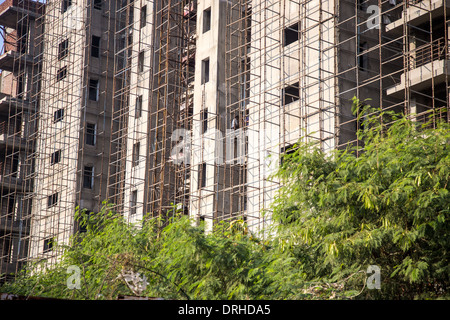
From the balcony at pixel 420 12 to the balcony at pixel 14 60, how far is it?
2999 centimetres

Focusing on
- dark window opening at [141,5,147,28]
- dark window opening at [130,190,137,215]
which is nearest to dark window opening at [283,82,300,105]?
dark window opening at [130,190,137,215]

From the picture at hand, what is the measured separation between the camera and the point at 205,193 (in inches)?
1373

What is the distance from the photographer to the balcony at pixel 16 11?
5225 centimetres

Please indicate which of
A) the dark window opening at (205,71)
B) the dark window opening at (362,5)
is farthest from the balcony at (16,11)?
the dark window opening at (362,5)

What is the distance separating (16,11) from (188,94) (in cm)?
1904

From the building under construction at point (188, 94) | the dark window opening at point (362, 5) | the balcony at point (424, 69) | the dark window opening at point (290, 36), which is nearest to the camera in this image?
the balcony at point (424, 69)

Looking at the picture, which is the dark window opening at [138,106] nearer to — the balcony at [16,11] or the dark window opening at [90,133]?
the dark window opening at [90,133]

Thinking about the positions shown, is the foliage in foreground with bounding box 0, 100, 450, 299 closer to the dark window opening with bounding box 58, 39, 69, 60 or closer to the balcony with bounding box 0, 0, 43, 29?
the dark window opening with bounding box 58, 39, 69, 60

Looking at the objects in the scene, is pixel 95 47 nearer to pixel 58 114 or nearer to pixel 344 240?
pixel 58 114

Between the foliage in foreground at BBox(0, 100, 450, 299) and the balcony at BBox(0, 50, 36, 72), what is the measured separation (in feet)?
115

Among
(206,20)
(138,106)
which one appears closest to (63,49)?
(138,106)

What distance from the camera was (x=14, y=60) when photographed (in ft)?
167
